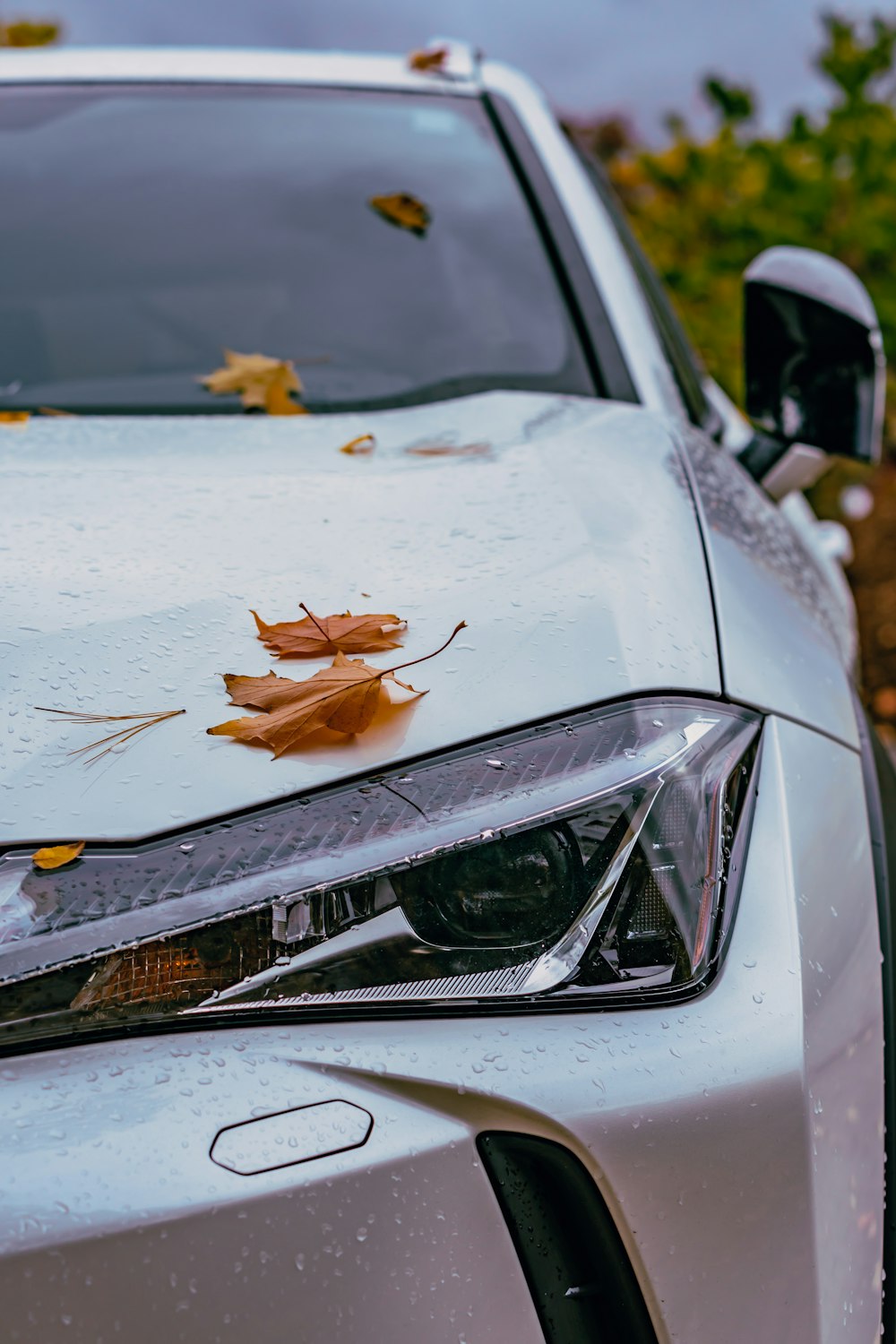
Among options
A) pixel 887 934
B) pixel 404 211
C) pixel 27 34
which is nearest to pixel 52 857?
pixel 887 934

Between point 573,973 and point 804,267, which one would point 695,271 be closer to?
point 804,267

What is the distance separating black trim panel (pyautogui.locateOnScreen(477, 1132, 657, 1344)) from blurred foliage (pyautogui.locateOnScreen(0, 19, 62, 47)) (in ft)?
30.2

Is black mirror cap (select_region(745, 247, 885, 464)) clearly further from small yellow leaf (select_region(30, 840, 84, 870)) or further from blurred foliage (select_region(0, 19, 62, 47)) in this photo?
blurred foliage (select_region(0, 19, 62, 47))

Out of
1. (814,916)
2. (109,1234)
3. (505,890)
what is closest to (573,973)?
A: (505,890)

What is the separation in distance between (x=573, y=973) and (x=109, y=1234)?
0.37 meters

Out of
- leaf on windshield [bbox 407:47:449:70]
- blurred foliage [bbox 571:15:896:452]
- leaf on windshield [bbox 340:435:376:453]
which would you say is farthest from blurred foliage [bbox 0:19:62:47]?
leaf on windshield [bbox 340:435:376:453]

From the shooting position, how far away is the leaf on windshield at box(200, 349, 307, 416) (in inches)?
65.9

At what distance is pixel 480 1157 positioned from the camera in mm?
859

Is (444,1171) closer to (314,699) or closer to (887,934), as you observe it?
(314,699)

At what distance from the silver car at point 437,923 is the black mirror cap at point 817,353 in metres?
0.57

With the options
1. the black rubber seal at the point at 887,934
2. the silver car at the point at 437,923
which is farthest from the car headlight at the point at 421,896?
the black rubber seal at the point at 887,934

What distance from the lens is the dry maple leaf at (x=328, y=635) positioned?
1046mm

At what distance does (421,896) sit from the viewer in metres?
0.94

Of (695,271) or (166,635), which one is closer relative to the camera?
(166,635)
